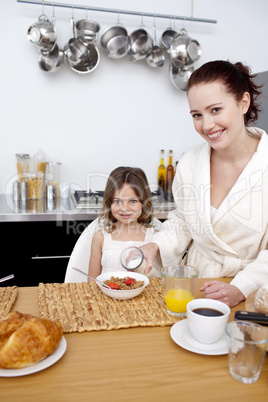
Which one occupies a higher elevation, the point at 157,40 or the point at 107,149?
the point at 157,40

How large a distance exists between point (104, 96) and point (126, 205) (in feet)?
3.77

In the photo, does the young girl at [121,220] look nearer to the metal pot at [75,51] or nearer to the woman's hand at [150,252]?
the woman's hand at [150,252]

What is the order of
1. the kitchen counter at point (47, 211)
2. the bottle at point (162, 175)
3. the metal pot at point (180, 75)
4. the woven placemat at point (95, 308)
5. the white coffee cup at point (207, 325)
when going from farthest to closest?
the bottle at point (162, 175), the metal pot at point (180, 75), the kitchen counter at point (47, 211), the woven placemat at point (95, 308), the white coffee cup at point (207, 325)

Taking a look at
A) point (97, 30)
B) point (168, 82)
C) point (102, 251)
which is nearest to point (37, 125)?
point (97, 30)

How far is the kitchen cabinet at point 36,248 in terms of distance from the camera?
224cm

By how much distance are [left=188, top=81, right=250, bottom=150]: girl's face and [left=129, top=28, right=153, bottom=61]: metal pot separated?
55.9 inches

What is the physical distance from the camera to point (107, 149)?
2.72m

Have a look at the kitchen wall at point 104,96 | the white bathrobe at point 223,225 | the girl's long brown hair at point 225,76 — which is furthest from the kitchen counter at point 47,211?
the girl's long brown hair at point 225,76

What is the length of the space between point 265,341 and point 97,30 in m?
2.21

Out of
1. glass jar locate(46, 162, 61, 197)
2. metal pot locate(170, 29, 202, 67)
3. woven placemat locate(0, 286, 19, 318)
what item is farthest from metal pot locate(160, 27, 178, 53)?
woven placemat locate(0, 286, 19, 318)

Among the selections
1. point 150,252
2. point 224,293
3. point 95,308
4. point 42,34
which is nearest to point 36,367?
point 95,308

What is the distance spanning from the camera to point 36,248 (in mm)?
2266

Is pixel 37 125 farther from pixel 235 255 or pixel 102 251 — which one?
pixel 235 255

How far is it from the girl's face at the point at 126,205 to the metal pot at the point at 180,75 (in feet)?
3.94
